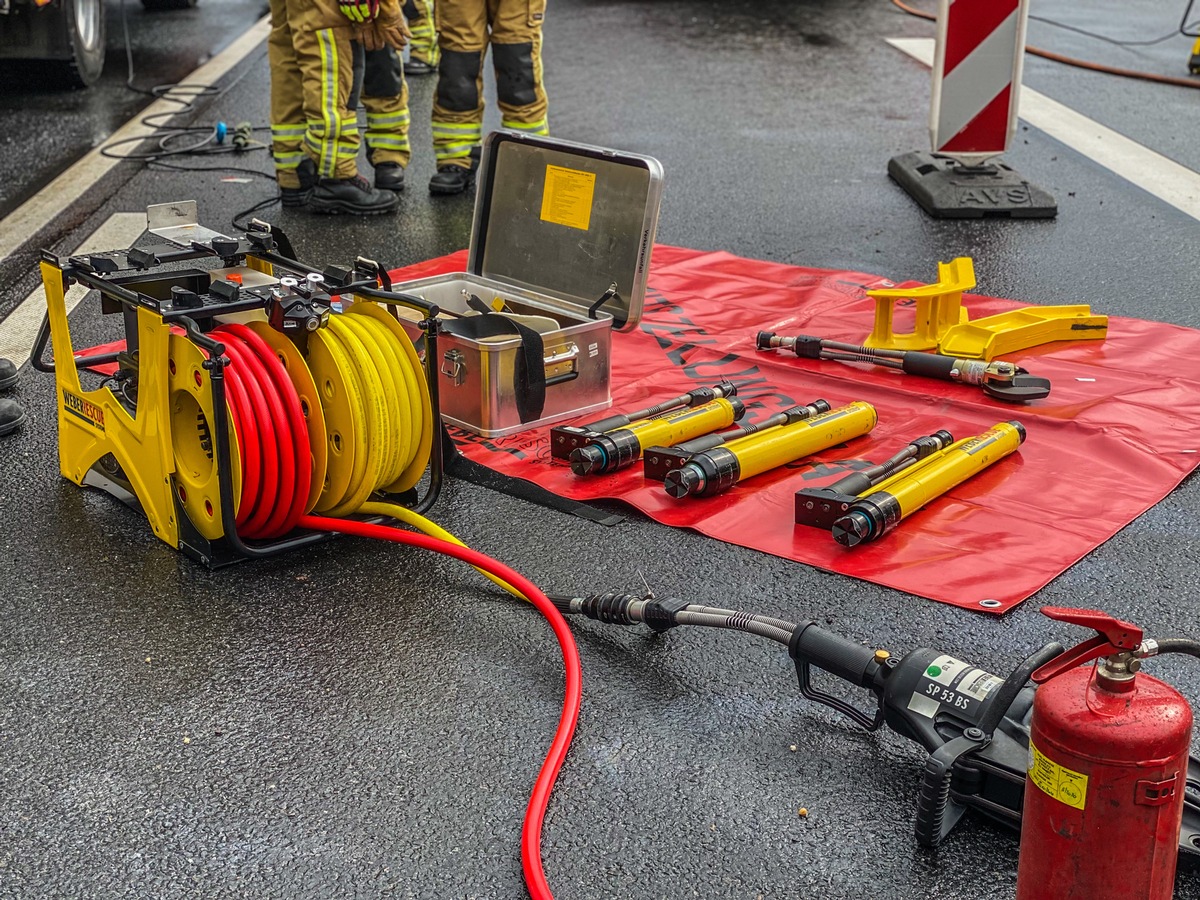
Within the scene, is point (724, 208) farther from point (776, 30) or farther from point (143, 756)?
point (776, 30)

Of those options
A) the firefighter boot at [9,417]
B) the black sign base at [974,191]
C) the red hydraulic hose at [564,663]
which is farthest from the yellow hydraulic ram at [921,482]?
the black sign base at [974,191]

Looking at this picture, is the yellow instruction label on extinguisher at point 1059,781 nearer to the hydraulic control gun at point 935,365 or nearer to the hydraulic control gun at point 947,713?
the hydraulic control gun at point 947,713

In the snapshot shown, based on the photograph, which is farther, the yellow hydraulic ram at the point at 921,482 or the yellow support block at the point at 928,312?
the yellow support block at the point at 928,312

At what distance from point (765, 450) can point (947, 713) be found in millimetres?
1462

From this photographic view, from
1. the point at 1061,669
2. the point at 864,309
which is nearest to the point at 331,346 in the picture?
the point at 1061,669

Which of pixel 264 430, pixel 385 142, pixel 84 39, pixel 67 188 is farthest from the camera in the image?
pixel 84 39

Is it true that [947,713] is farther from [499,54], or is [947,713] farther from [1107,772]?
[499,54]

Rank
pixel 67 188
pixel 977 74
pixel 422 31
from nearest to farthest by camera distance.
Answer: pixel 977 74 → pixel 67 188 → pixel 422 31

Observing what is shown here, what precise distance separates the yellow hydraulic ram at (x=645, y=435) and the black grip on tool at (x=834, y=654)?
4.10ft

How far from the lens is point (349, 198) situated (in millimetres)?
6508

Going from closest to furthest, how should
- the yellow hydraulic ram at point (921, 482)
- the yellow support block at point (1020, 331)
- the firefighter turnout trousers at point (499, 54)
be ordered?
the yellow hydraulic ram at point (921, 482), the yellow support block at point (1020, 331), the firefighter turnout trousers at point (499, 54)

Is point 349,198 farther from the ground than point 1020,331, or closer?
farther from the ground

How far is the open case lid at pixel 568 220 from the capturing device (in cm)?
435

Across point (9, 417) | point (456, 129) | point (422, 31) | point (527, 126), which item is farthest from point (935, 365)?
point (422, 31)
